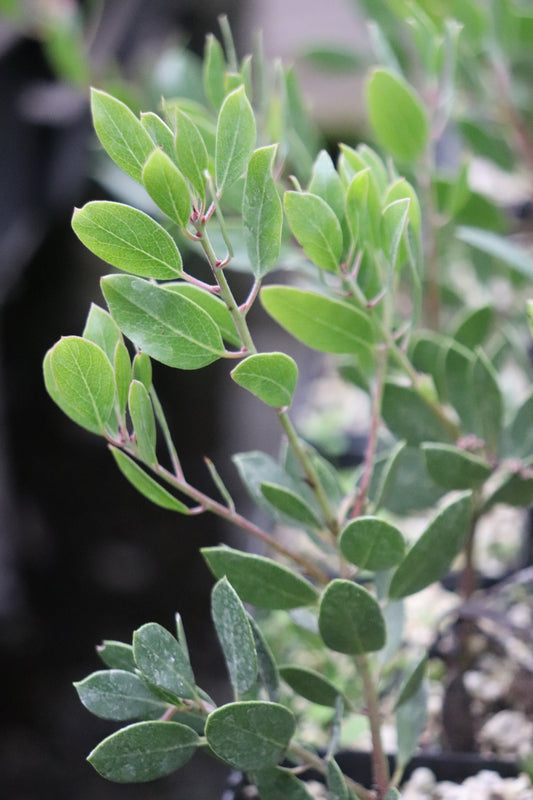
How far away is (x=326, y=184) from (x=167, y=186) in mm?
107

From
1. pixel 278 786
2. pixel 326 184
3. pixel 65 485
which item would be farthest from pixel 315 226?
pixel 65 485

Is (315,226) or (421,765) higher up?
(315,226)

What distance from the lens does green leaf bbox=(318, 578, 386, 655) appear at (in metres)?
0.39

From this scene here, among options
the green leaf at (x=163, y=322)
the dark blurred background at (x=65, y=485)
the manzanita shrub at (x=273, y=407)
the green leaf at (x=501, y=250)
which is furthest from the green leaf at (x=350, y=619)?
the dark blurred background at (x=65, y=485)

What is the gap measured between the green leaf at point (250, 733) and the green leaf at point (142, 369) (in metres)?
0.14

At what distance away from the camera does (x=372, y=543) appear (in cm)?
40

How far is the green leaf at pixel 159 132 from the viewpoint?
0.36 metres

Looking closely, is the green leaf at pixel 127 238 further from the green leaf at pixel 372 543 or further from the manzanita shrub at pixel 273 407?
the green leaf at pixel 372 543

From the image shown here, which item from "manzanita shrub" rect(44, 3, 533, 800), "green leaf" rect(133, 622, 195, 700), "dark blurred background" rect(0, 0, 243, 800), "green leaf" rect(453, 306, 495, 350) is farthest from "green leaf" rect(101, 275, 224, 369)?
"dark blurred background" rect(0, 0, 243, 800)

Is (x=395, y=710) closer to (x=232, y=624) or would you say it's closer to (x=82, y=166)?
(x=232, y=624)

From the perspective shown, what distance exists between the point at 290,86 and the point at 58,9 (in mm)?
657

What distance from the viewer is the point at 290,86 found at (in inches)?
24.8

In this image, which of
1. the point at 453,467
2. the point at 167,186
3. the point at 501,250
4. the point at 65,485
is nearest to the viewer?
the point at 167,186

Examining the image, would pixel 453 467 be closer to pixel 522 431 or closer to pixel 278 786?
pixel 522 431
